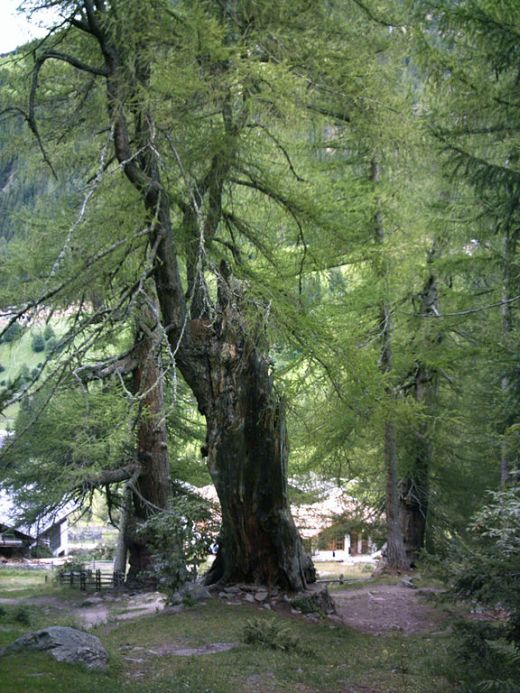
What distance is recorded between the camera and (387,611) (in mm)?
13234

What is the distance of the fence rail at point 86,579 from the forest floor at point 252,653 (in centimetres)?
731

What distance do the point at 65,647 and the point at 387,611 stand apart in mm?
7302

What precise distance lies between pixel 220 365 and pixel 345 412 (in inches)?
215

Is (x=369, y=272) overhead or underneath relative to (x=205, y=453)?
overhead

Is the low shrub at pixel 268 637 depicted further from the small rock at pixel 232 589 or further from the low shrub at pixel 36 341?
the low shrub at pixel 36 341

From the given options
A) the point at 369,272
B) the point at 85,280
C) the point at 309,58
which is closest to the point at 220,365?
the point at 85,280

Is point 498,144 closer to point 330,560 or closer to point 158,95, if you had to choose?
point 158,95

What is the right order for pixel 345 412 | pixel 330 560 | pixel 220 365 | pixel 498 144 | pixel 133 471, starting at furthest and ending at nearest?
pixel 330 560 → pixel 133 471 → pixel 345 412 → pixel 498 144 → pixel 220 365

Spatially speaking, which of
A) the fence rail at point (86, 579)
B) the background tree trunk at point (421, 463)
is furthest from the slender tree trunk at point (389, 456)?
the fence rail at point (86, 579)

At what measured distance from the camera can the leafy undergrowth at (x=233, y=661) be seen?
6770 mm

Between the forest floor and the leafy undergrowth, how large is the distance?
11 mm

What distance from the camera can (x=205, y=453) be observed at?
12.1m

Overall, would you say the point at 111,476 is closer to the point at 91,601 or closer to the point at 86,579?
the point at 91,601

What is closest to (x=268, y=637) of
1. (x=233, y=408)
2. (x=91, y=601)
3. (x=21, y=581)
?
(x=233, y=408)
